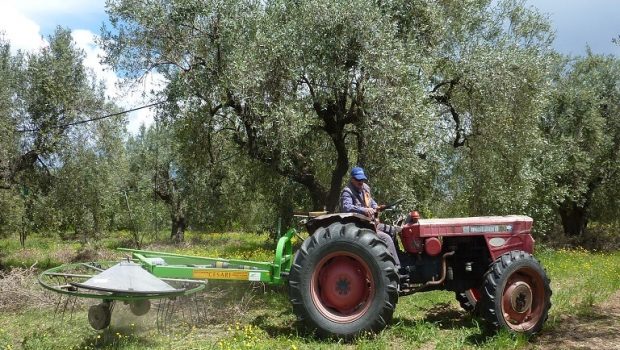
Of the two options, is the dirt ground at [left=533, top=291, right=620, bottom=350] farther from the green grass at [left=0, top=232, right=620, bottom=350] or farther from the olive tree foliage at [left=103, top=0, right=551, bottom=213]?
the olive tree foliage at [left=103, top=0, right=551, bottom=213]

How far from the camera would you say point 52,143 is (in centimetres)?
1338

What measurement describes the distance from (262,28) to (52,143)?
7.50 meters

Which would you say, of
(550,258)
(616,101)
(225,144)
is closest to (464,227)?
(225,144)

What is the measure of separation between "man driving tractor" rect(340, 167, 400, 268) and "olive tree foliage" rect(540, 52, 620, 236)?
1391 cm

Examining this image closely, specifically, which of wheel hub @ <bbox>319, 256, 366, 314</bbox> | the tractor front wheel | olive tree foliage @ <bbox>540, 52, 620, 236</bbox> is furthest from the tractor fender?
olive tree foliage @ <bbox>540, 52, 620, 236</bbox>

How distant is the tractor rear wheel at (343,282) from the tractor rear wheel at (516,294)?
1.08 meters

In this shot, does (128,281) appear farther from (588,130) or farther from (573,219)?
(573,219)

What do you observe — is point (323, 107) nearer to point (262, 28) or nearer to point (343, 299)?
point (262, 28)

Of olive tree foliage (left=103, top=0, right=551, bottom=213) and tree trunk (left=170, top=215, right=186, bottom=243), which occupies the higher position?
olive tree foliage (left=103, top=0, right=551, bottom=213)

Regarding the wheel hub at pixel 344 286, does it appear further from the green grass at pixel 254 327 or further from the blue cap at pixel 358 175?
the blue cap at pixel 358 175

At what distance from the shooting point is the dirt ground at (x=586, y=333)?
5.75 metres

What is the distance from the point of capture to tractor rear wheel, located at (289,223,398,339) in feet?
19.7

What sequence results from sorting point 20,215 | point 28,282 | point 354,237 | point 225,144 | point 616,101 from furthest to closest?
point 616,101 → point 20,215 → point 225,144 → point 28,282 → point 354,237

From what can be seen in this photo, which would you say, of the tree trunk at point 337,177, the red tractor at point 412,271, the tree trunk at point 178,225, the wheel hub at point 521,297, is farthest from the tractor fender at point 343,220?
the tree trunk at point 178,225
